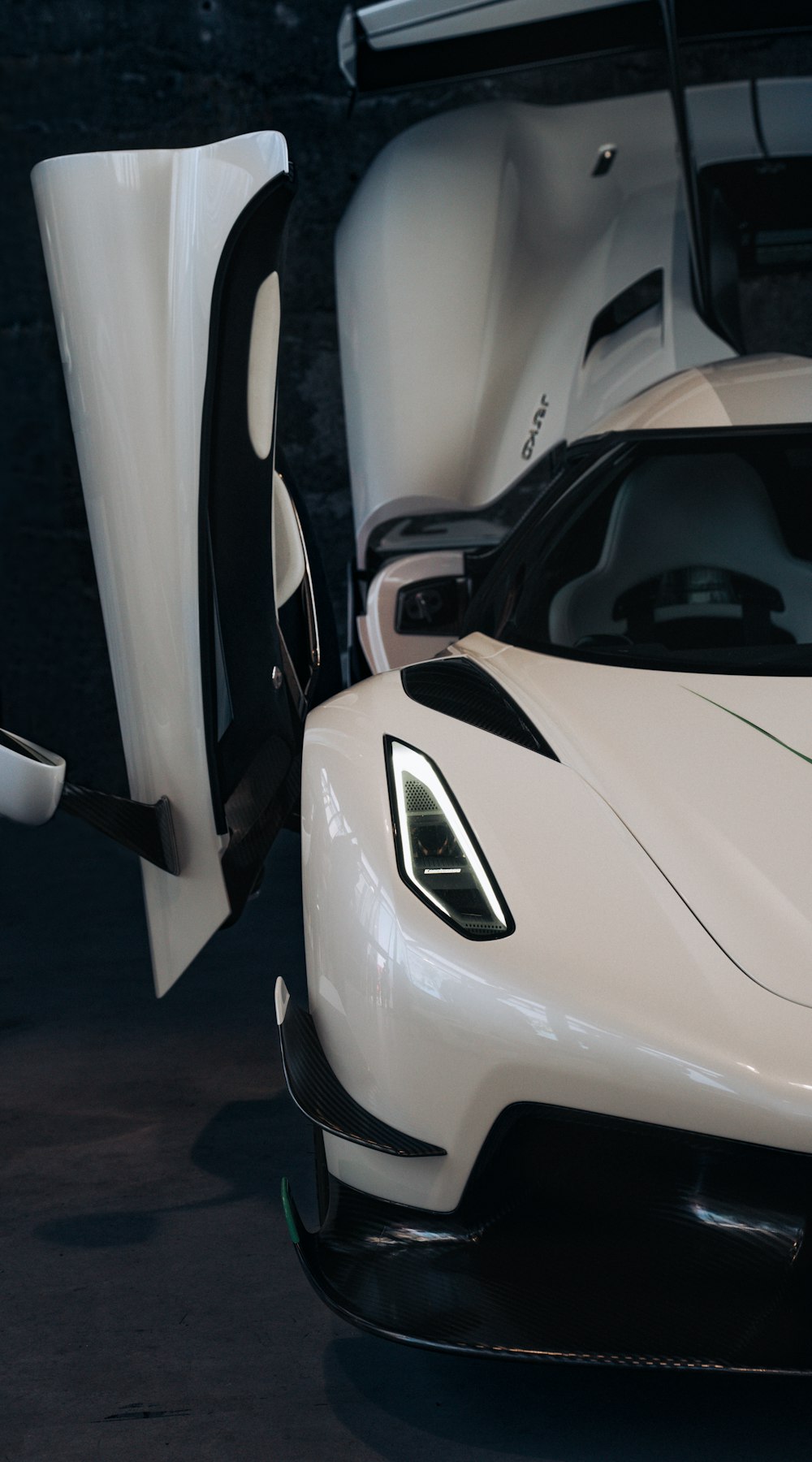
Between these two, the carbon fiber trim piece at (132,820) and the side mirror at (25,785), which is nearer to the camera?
the side mirror at (25,785)

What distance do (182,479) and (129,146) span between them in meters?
3.73

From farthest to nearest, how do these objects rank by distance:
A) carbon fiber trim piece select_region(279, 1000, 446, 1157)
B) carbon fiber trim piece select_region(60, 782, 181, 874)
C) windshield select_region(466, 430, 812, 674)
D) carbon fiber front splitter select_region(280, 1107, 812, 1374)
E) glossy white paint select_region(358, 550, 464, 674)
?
glossy white paint select_region(358, 550, 464, 674) → windshield select_region(466, 430, 812, 674) → carbon fiber trim piece select_region(60, 782, 181, 874) → carbon fiber trim piece select_region(279, 1000, 446, 1157) → carbon fiber front splitter select_region(280, 1107, 812, 1374)

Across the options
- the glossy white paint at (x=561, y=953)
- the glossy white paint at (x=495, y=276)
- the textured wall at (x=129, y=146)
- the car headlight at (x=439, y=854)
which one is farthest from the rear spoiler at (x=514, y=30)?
the car headlight at (x=439, y=854)

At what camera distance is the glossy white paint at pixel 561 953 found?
1.29m

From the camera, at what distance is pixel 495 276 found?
345 cm

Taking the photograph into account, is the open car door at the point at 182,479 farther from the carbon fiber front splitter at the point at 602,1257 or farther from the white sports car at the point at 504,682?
the carbon fiber front splitter at the point at 602,1257

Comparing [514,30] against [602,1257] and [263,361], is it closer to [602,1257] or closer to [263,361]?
[263,361]

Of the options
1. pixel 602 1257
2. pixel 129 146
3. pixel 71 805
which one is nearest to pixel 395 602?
pixel 71 805

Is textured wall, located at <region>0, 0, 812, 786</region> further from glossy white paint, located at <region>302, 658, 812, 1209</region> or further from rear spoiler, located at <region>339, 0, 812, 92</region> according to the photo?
glossy white paint, located at <region>302, 658, 812, 1209</region>

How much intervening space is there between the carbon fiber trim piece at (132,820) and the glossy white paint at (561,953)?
37cm

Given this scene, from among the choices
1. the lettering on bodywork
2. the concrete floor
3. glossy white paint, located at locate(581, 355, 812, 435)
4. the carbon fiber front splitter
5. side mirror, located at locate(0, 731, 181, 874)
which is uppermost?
glossy white paint, located at locate(581, 355, 812, 435)

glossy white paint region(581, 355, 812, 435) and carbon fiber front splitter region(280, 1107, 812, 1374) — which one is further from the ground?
glossy white paint region(581, 355, 812, 435)

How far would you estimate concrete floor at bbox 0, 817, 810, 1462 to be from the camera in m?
1.47

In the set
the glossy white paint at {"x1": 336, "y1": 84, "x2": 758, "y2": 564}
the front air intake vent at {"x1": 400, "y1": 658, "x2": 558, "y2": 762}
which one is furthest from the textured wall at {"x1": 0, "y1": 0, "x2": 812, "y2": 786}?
the front air intake vent at {"x1": 400, "y1": 658, "x2": 558, "y2": 762}
